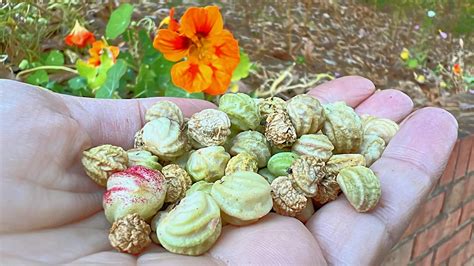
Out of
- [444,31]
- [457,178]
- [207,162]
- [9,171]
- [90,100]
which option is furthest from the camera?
[444,31]

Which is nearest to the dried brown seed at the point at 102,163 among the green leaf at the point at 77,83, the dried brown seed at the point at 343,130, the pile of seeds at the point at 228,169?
the pile of seeds at the point at 228,169

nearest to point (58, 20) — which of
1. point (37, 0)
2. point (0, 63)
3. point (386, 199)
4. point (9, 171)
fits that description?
point (37, 0)

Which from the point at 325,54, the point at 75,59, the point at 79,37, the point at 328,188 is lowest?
the point at 325,54

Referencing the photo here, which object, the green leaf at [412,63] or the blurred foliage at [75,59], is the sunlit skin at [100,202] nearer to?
the blurred foliage at [75,59]

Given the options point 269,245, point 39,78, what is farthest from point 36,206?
point 39,78

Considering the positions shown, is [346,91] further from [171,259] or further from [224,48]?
[171,259]

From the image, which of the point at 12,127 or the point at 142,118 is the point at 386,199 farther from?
the point at 12,127
